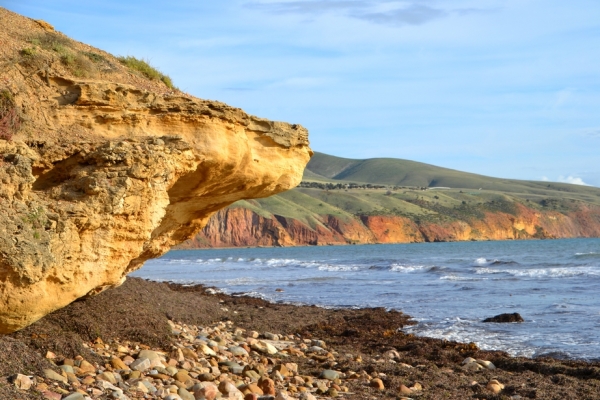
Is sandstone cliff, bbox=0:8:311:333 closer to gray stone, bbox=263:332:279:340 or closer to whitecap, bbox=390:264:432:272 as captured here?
gray stone, bbox=263:332:279:340

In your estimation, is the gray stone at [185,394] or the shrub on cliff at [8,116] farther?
the gray stone at [185,394]

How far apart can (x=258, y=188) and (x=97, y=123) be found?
3.24m

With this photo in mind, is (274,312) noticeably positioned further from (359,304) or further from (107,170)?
(107,170)

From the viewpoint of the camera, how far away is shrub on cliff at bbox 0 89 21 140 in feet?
26.3

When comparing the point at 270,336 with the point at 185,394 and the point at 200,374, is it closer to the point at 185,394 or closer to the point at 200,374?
the point at 200,374

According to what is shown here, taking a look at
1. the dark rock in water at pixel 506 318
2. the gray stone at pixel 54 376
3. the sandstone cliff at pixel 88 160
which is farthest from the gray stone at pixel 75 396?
the dark rock in water at pixel 506 318

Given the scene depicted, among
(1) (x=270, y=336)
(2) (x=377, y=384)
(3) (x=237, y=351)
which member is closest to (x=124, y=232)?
(3) (x=237, y=351)

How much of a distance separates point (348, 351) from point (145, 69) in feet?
24.4

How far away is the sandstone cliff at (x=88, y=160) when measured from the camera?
7.30m

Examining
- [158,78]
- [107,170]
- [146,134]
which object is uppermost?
[158,78]

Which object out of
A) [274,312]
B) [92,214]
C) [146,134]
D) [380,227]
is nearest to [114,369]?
[92,214]

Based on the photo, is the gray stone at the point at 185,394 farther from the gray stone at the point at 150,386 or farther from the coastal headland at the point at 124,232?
the gray stone at the point at 150,386

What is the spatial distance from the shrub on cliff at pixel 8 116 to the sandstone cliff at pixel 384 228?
343 ft

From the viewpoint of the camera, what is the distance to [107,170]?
8.19 meters
